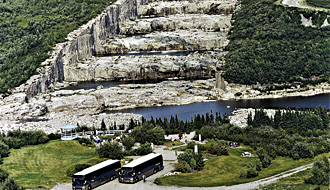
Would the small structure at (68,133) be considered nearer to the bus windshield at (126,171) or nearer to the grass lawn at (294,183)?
the bus windshield at (126,171)

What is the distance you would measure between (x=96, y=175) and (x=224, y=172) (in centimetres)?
1262

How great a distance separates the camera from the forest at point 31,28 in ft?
422

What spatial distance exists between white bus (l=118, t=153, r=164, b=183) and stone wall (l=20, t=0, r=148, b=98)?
2465 inches

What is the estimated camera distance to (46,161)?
6844 centimetres

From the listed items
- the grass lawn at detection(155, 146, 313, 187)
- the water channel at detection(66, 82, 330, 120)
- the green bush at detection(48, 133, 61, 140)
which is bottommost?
the water channel at detection(66, 82, 330, 120)

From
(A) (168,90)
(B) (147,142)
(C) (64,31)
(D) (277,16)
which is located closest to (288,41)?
(D) (277,16)

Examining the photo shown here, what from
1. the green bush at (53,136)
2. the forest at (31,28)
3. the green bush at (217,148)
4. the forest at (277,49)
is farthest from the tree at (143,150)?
the forest at (31,28)

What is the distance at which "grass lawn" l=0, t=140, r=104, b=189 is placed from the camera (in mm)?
61188

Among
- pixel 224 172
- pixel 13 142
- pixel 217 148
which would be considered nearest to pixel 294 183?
pixel 224 172

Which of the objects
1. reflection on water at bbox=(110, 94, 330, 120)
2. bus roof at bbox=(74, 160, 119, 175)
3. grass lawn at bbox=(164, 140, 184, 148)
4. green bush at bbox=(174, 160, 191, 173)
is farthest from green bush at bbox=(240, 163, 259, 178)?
reflection on water at bbox=(110, 94, 330, 120)

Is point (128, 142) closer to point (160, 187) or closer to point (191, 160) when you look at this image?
point (191, 160)

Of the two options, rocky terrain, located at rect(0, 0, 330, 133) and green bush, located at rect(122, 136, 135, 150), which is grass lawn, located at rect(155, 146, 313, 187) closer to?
green bush, located at rect(122, 136, 135, 150)

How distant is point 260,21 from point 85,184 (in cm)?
9803

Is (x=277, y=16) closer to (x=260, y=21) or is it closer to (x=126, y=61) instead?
(x=260, y=21)
